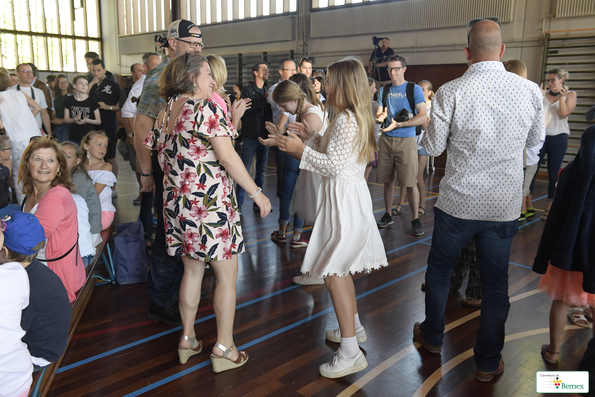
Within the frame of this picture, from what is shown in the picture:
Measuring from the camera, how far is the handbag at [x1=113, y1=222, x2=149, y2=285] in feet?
11.6

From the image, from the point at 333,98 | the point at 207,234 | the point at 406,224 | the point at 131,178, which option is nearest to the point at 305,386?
the point at 207,234

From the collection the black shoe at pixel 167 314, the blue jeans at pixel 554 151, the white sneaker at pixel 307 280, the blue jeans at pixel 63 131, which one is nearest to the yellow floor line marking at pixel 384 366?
the white sneaker at pixel 307 280

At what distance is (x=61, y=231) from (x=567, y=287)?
107 inches

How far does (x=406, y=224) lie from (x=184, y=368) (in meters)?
3.51

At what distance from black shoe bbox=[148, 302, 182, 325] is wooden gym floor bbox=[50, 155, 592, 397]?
47 mm

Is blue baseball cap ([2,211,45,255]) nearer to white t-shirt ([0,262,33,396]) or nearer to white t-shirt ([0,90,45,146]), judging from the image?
white t-shirt ([0,262,33,396])

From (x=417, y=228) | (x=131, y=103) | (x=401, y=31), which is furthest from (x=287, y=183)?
(x=401, y=31)

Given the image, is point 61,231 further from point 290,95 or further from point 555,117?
point 555,117

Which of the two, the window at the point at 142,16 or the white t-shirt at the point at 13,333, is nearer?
Answer: the white t-shirt at the point at 13,333

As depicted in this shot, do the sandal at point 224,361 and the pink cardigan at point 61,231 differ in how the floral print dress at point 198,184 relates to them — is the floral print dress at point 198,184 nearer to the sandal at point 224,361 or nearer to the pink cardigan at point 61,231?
the sandal at point 224,361

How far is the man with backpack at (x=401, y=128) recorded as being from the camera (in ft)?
15.5

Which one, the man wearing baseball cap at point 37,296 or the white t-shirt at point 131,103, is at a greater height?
the white t-shirt at point 131,103

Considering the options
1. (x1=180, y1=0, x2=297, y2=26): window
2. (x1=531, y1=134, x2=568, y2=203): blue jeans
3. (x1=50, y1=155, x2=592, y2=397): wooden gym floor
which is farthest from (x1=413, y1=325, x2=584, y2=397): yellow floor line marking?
(x1=180, y1=0, x2=297, y2=26): window

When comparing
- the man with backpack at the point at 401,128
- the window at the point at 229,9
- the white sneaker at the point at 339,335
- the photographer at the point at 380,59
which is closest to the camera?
the white sneaker at the point at 339,335
